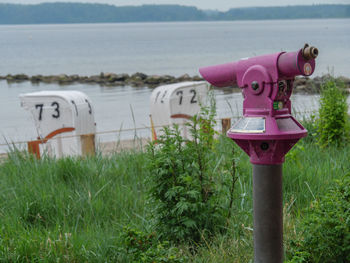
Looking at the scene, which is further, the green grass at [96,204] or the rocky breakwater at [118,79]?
the rocky breakwater at [118,79]

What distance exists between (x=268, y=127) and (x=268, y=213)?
1.38 ft

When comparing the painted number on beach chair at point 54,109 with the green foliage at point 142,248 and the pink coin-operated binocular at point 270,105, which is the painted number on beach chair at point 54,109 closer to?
the green foliage at point 142,248

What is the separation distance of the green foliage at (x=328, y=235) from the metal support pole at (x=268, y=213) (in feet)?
0.97

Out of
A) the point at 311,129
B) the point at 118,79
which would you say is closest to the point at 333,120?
the point at 311,129

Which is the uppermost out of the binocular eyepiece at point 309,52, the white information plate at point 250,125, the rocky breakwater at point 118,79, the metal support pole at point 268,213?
the binocular eyepiece at point 309,52

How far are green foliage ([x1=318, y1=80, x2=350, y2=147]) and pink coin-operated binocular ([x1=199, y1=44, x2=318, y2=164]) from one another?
3.52 meters

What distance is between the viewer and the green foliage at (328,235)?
2.46 meters

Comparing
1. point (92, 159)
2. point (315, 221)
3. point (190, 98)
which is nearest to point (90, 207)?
point (92, 159)

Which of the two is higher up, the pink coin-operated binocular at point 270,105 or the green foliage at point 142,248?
the pink coin-operated binocular at point 270,105

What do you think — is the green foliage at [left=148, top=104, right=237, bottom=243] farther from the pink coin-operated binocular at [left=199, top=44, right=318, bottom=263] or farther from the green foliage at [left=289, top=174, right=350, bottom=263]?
the pink coin-operated binocular at [left=199, top=44, right=318, bottom=263]

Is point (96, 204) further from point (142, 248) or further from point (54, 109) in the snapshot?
point (54, 109)

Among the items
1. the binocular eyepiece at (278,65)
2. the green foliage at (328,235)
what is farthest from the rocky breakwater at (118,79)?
the binocular eyepiece at (278,65)

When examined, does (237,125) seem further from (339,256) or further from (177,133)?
(177,133)

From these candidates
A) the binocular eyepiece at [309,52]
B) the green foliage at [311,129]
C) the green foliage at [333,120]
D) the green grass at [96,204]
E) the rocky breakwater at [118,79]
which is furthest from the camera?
the rocky breakwater at [118,79]
